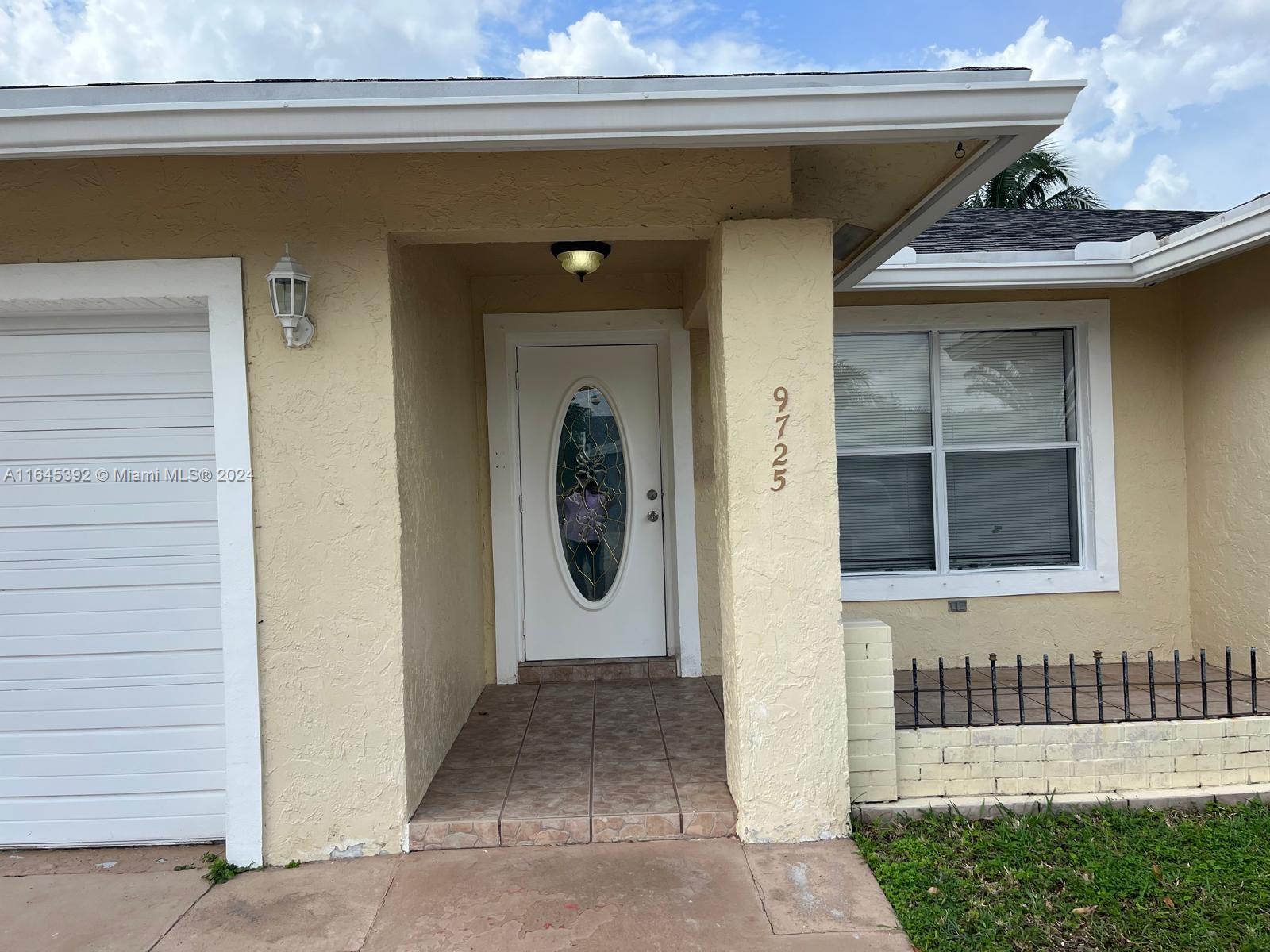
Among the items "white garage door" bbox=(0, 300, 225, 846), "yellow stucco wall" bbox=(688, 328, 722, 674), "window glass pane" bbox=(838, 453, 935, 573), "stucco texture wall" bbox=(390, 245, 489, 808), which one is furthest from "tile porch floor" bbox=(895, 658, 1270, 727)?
"white garage door" bbox=(0, 300, 225, 846)

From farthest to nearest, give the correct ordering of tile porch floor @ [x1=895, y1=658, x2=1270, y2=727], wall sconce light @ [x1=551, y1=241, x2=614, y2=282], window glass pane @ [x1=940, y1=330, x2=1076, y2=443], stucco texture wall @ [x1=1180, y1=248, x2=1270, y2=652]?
1. window glass pane @ [x1=940, y1=330, x2=1076, y2=443]
2. stucco texture wall @ [x1=1180, y1=248, x2=1270, y2=652]
3. wall sconce light @ [x1=551, y1=241, x2=614, y2=282]
4. tile porch floor @ [x1=895, y1=658, x2=1270, y2=727]

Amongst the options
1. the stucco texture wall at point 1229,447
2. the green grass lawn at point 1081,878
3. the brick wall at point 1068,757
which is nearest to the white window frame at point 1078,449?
the stucco texture wall at point 1229,447

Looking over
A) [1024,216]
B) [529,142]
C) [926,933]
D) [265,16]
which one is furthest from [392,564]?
[265,16]

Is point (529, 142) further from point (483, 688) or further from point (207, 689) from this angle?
point (483, 688)

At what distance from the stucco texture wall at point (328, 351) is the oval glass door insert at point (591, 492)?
94.8 inches

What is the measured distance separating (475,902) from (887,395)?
4095 millimetres

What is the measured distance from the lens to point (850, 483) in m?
5.65

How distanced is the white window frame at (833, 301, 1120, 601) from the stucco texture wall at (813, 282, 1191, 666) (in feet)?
0.19

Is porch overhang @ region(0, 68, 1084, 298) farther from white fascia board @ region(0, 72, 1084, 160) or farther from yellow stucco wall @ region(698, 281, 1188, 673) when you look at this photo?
yellow stucco wall @ region(698, 281, 1188, 673)

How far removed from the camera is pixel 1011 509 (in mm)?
5637

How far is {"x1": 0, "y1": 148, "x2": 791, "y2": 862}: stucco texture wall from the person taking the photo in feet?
10.7

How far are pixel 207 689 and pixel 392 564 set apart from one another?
1.02 metres

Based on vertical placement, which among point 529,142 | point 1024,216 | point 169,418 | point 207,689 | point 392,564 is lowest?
point 207,689

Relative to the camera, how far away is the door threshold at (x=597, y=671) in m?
5.52
